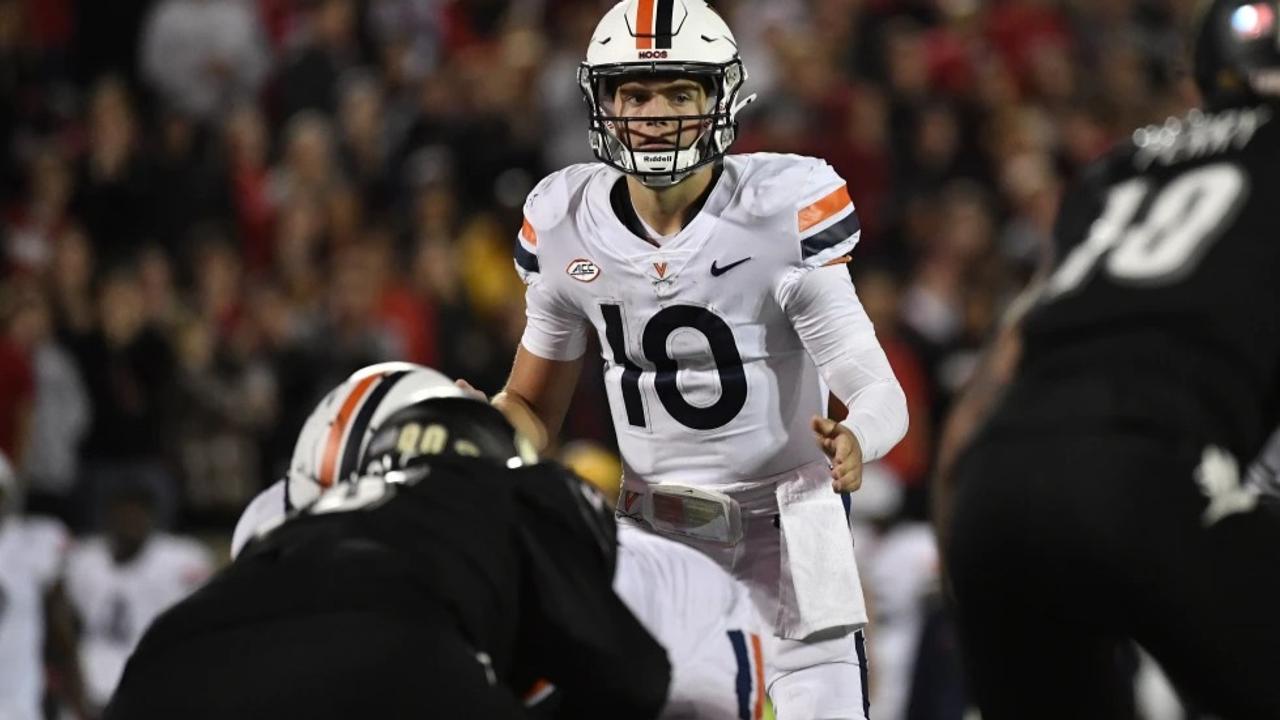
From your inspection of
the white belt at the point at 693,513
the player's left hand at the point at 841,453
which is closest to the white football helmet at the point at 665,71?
the white belt at the point at 693,513

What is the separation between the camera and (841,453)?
4020 millimetres

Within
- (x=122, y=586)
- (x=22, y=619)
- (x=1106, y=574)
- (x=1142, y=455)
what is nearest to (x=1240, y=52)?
(x=1142, y=455)

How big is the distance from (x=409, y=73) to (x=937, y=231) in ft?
9.63

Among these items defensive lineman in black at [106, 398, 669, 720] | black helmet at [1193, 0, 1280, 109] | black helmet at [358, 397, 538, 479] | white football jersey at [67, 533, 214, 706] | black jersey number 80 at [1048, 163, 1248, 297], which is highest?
black helmet at [1193, 0, 1280, 109]

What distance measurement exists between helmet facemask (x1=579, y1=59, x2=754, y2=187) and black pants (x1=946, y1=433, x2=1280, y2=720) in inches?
52.7

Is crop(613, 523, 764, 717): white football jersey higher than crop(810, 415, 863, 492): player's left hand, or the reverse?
crop(810, 415, 863, 492): player's left hand

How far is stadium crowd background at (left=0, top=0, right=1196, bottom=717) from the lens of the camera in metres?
9.35

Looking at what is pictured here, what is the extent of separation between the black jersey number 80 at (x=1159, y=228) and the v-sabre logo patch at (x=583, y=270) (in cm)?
135

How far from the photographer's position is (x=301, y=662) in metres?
2.99

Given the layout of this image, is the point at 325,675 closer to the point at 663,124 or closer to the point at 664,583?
the point at 664,583

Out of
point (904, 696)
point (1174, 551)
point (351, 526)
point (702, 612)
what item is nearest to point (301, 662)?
point (351, 526)

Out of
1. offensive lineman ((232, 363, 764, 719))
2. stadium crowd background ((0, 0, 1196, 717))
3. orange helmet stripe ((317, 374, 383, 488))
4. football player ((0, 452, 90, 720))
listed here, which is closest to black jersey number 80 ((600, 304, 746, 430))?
offensive lineman ((232, 363, 764, 719))

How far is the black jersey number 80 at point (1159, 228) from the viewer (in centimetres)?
331

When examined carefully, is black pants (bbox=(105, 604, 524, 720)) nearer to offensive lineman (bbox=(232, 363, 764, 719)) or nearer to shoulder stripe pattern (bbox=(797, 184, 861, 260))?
offensive lineman (bbox=(232, 363, 764, 719))
